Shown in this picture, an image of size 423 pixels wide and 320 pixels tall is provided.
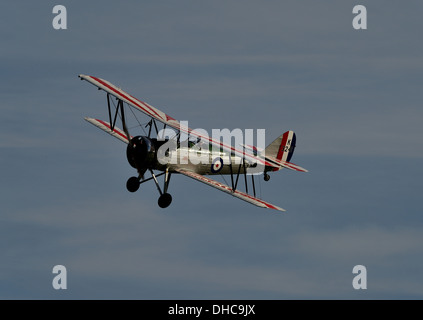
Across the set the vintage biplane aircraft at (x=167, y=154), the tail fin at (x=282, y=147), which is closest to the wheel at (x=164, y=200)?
the vintage biplane aircraft at (x=167, y=154)

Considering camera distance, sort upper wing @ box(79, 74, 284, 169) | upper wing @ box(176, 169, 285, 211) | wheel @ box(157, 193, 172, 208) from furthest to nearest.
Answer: wheel @ box(157, 193, 172, 208)
upper wing @ box(79, 74, 284, 169)
upper wing @ box(176, 169, 285, 211)

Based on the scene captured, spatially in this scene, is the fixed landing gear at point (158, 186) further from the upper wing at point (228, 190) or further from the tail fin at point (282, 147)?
the tail fin at point (282, 147)

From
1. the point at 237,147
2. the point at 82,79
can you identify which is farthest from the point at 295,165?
the point at 82,79

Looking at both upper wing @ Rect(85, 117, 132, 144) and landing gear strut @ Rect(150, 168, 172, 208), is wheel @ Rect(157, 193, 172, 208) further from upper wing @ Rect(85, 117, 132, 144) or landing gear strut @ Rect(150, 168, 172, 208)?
upper wing @ Rect(85, 117, 132, 144)

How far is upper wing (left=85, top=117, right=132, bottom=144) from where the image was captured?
41406 millimetres

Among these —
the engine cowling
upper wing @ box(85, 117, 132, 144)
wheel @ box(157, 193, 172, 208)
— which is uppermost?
upper wing @ box(85, 117, 132, 144)

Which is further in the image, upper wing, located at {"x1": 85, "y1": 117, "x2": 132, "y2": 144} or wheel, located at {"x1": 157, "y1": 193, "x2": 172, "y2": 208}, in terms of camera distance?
upper wing, located at {"x1": 85, "y1": 117, "x2": 132, "y2": 144}

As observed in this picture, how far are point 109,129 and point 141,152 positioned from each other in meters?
3.89

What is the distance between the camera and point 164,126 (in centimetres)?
3966

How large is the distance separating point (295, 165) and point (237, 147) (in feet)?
12.0

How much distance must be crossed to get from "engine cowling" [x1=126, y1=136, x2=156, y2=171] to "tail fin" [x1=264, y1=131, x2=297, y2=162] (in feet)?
30.1

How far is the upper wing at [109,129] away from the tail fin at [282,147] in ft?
26.6

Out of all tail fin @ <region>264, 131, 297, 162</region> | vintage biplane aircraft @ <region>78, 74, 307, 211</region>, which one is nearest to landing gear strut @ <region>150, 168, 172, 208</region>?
vintage biplane aircraft @ <region>78, 74, 307, 211</region>

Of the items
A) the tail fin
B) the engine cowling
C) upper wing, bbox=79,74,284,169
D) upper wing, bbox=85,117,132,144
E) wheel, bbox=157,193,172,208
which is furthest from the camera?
the tail fin
